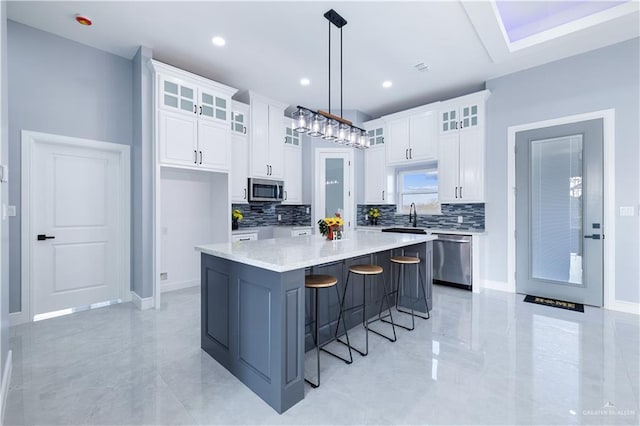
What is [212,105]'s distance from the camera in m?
4.04

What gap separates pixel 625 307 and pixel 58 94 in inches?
273

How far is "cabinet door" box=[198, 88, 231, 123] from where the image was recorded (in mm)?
3920

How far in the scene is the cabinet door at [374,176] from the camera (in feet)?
18.2

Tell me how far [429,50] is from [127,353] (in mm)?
4475

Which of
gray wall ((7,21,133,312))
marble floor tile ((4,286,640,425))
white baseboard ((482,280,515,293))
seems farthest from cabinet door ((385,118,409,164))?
gray wall ((7,21,133,312))

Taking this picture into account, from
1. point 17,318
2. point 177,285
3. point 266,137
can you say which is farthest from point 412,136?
point 17,318

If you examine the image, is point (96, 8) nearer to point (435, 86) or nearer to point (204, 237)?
point (204, 237)

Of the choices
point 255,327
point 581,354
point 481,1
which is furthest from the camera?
point 481,1

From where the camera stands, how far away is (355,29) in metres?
3.15

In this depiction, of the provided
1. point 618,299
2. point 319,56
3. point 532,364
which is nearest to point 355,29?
point 319,56

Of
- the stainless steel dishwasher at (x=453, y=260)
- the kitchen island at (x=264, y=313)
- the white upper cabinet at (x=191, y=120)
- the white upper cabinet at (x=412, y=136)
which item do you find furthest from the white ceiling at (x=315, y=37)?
the stainless steel dishwasher at (x=453, y=260)

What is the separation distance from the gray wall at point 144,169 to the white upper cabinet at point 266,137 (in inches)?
60.8

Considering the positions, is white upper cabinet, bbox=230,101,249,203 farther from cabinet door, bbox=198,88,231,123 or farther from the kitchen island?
the kitchen island

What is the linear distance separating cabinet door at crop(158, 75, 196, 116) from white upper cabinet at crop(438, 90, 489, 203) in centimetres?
379
